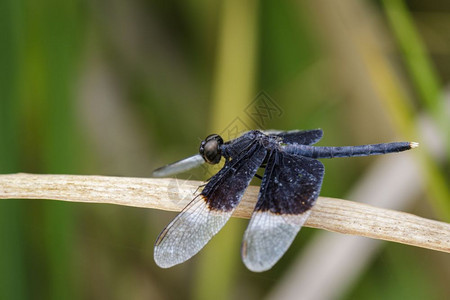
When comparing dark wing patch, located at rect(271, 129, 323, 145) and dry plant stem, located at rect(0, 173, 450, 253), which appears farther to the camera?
dark wing patch, located at rect(271, 129, 323, 145)

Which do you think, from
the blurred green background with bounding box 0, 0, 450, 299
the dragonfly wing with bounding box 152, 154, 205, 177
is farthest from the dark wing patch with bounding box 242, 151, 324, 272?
the blurred green background with bounding box 0, 0, 450, 299

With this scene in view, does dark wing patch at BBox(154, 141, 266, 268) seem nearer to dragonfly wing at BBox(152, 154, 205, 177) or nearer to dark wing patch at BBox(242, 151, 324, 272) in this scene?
dark wing patch at BBox(242, 151, 324, 272)

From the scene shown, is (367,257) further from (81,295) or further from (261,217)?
(81,295)

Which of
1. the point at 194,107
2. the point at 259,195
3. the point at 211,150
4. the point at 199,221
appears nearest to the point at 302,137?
the point at 211,150

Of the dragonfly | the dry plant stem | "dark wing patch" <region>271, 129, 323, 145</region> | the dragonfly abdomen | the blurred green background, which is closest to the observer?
the dry plant stem

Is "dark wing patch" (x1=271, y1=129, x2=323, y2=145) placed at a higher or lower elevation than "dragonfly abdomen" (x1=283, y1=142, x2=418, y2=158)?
higher

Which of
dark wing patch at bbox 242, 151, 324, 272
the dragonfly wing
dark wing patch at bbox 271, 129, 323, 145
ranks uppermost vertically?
the dragonfly wing

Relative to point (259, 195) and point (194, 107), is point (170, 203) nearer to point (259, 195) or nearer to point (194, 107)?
point (259, 195)

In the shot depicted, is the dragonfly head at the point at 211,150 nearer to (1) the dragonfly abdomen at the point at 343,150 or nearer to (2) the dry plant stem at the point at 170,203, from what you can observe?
(1) the dragonfly abdomen at the point at 343,150
